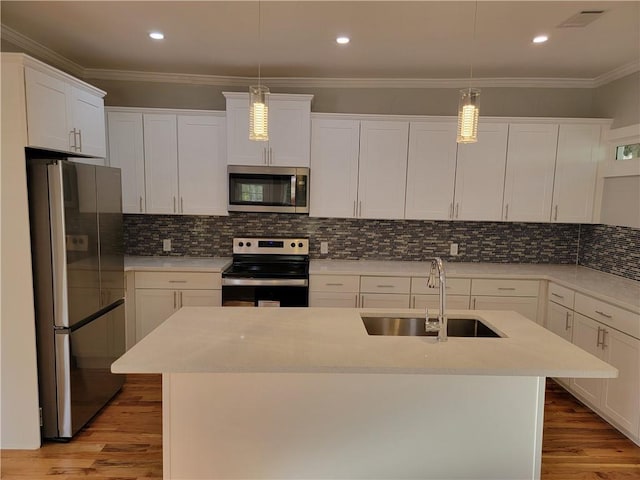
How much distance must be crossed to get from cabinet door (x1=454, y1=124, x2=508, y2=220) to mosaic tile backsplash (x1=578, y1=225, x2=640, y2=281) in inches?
37.8

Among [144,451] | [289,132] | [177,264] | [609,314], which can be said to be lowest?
[144,451]

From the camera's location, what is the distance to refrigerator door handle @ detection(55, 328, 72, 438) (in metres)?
2.52

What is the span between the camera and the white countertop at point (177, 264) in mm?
3545

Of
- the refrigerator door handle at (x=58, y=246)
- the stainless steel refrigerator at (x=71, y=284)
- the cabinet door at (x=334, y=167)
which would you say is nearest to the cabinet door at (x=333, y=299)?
the cabinet door at (x=334, y=167)

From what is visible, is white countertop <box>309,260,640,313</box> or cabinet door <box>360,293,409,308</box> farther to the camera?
cabinet door <box>360,293,409,308</box>

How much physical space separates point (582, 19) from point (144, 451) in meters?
3.79

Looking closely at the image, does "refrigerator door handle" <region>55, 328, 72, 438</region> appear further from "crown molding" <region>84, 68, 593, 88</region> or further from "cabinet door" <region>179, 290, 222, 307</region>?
"crown molding" <region>84, 68, 593, 88</region>

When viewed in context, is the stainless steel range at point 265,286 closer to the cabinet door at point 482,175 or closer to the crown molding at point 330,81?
the cabinet door at point 482,175

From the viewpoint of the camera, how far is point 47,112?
246 centimetres

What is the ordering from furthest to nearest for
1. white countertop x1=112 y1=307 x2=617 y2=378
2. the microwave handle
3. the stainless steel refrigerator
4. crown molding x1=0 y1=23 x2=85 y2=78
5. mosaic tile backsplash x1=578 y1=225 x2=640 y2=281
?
the microwave handle
mosaic tile backsplash x1=578 y1=225 x2=640 y2=281
crown molding x1=0 y1=23 x2=85 y2=78
the stainless steel refrigerator
white countertop x1=112 y1=307 x2=617 y2=378

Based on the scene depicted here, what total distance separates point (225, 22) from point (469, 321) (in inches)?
95.4

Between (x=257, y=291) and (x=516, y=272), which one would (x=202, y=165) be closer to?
(x=257, y=291)

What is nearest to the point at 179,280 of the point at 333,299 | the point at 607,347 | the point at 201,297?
the point at 201,297

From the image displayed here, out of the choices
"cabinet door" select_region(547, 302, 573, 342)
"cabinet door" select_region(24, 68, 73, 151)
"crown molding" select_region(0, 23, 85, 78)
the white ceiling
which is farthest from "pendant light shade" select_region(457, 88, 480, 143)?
"crown molding" select_region(0, 23, 85, 78)
